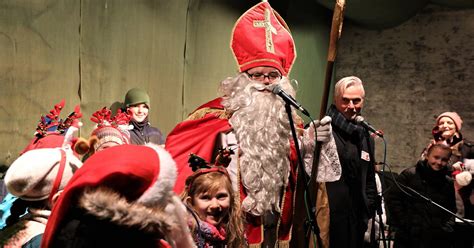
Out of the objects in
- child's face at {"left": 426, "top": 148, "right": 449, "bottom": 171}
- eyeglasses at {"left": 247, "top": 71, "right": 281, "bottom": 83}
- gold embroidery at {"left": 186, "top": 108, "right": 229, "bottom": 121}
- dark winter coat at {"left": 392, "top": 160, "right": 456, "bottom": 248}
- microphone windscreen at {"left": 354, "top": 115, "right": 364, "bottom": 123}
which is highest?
eyeglasses at {"left": 247, "top": 71, "right": 281, "bottom": 83}

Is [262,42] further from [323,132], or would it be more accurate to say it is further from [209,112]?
[323,132]

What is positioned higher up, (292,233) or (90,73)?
(90,73)

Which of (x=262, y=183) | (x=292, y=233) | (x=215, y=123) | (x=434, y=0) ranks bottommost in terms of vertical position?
(x=292, y=233)

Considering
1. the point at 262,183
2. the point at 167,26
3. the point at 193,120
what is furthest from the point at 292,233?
the point at 167,26

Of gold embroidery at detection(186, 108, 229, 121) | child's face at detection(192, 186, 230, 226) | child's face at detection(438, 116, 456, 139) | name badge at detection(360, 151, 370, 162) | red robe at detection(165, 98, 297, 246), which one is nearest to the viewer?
child's face at detection(192, 186, 230, 226)

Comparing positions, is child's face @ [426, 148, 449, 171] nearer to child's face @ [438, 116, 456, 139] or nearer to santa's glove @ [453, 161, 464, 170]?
santa's glove @ [453, 161, 464, 170]

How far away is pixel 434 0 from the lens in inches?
284

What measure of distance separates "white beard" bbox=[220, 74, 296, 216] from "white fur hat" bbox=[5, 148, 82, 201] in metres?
1.49

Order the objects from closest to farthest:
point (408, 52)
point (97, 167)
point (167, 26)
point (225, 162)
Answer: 1. point (97, 167)
2. point (225, 162)
3. point (167, 26)
4. point (408, 52)

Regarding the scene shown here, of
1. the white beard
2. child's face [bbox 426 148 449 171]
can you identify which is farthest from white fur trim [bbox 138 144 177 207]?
child's face [bbox 426 148 449 171]

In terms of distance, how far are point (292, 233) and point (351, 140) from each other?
0.72 m

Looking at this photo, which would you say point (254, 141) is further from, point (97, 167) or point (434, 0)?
point (434, 0)

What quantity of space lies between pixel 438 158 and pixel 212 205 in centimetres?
265

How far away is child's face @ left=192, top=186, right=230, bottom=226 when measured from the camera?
2818mm
